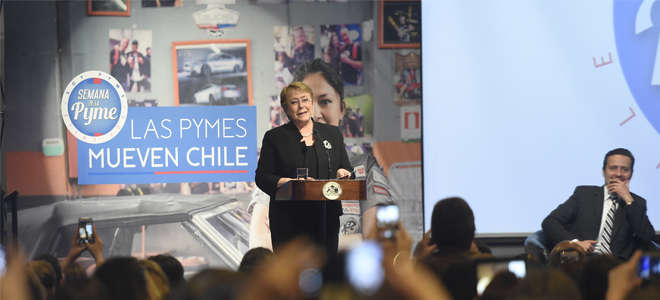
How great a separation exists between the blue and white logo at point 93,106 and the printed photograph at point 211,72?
1.65ft

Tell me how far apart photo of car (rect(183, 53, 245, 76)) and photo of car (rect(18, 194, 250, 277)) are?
1033 millimetres

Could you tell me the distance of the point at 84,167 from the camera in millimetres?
4246

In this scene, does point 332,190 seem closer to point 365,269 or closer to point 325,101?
point 365,269

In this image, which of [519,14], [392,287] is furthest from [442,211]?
[519,14]

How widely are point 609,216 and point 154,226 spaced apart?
11.4 feet

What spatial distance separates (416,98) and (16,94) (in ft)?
10.7

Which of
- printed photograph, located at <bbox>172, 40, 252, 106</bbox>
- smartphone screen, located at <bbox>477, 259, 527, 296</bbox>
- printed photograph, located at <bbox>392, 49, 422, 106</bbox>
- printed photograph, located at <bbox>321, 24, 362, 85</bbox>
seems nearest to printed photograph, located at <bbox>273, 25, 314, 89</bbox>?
printed photograph, located at <bbox>321, 24, 362, 85</bbox>

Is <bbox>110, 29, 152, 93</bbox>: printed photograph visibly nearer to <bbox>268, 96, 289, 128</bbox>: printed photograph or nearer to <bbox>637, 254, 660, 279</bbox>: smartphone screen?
<bbox>268, 96, 289, 128</bbox>: printed photograph

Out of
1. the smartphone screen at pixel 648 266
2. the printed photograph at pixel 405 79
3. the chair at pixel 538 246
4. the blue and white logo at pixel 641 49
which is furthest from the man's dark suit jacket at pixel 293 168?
the blue and white logo at pixel 641 49

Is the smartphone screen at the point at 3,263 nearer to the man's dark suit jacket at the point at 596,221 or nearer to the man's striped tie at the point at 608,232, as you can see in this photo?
the man's dark suit jacket at the point at 596,221

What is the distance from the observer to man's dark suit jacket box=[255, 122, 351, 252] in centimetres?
235

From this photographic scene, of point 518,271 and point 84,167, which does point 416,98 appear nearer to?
point 84,167

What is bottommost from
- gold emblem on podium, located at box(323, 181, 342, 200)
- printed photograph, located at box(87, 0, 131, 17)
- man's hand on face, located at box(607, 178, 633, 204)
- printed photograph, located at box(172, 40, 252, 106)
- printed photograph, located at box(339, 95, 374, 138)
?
man's hand on face, located at box(607, 178, 633, 204)

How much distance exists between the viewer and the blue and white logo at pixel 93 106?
4250mm
